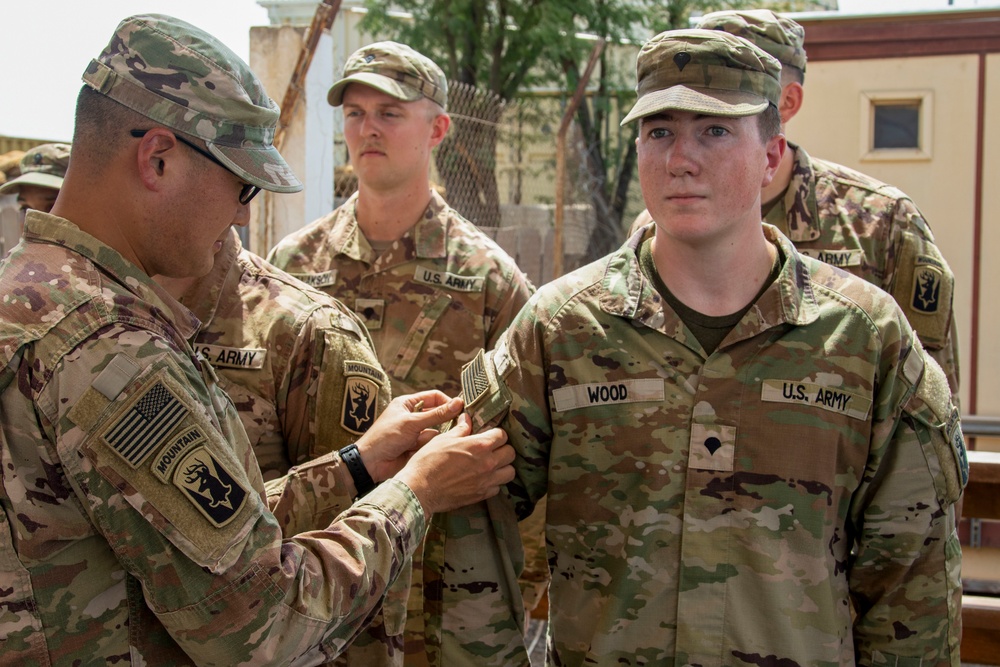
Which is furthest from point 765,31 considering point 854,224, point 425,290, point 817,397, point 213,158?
point 213,158

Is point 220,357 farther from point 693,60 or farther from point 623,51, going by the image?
point 623,51

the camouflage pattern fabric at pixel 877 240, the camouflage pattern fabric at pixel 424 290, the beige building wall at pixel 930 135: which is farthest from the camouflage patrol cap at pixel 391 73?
the beige building wall at pixel 930 135

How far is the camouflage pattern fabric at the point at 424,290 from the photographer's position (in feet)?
12.1

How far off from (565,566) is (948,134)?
486cm

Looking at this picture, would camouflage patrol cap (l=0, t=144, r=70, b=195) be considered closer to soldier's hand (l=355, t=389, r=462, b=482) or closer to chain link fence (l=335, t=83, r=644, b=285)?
soldier's hand (l=355, t=389, r=462, b=482)

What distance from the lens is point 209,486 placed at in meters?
1.64

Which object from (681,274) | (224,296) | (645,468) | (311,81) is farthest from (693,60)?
(311,81)

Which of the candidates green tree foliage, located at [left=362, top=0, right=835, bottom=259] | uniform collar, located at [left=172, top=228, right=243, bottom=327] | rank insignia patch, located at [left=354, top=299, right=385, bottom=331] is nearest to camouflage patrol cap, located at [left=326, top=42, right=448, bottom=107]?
rank insignia patch, located at [left=354, top=299, right=385, bottom=331]

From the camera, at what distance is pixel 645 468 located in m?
2.18

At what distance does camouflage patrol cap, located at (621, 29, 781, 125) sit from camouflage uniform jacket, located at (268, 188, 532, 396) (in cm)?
160

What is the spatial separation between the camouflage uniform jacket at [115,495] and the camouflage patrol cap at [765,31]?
2480mm

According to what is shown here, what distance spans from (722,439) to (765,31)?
1942mm

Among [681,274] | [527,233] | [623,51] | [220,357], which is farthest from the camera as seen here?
[623,51]

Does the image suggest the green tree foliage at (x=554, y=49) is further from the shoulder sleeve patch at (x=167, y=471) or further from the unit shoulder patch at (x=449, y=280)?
the shoulder sleeve patch at (x=167, y=471)
